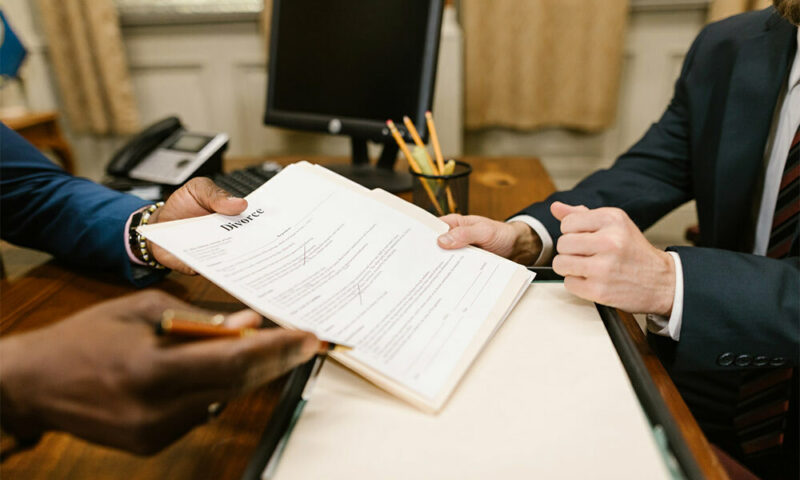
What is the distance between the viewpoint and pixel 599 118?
1952mm

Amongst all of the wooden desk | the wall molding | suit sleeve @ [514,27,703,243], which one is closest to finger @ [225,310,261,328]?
the wooden desk

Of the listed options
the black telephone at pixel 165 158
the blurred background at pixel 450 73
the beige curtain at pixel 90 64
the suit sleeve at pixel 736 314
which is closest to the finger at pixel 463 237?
the suit sleeve at pixel 736 314

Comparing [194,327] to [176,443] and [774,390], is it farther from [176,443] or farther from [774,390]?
[774,390]

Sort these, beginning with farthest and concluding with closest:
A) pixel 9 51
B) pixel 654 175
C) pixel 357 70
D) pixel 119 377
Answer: pixel 9 51 < pixel 357 70 < pixel 654 175 < pixel 119 377

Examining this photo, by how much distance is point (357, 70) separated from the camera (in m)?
1.10

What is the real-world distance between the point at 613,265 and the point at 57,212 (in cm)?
77

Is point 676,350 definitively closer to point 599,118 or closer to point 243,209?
point 243,209

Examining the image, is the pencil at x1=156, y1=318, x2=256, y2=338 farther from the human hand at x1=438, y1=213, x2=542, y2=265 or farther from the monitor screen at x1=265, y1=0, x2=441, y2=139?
the monitor screen at x1=265, y1=0, x2=441, y2=139

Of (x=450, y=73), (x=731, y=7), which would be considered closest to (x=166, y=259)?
(x=450, y=73)

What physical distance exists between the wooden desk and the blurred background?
4.81 ft

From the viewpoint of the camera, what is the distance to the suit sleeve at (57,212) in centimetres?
72

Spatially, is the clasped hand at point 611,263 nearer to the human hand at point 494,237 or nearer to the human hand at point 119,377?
the human hand at point 494,237

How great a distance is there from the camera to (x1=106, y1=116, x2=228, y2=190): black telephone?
1.10 metres

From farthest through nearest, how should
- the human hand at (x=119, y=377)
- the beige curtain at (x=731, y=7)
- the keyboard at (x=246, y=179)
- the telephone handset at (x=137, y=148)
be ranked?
the beige curtain at (x=731, y=7)
the telephone handset at (x=137, y=148)
the keyboard at (x=246, y=179)
the human hand at (x=119, y=377)
